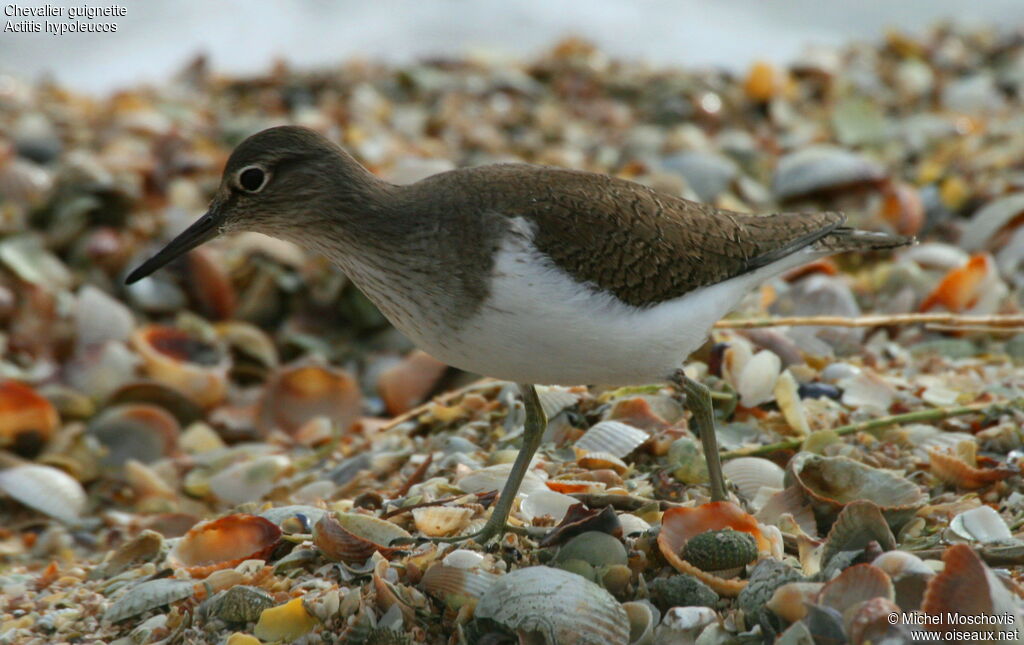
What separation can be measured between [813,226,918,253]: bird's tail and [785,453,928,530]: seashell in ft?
3.16

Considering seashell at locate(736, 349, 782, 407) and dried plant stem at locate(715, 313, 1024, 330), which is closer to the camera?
seashell at locate(736, 349, 782, 407)

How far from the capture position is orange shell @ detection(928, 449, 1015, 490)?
12.6ft

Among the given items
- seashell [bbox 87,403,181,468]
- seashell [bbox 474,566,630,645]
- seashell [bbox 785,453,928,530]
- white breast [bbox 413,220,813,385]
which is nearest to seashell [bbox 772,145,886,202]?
seashell [bbox 785,453,928,530]

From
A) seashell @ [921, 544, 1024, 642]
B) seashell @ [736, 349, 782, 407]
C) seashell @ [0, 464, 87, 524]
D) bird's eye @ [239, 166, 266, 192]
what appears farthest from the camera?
seashell @ [0, 464, 87, 524]

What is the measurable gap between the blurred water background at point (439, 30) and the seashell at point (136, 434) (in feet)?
24.9

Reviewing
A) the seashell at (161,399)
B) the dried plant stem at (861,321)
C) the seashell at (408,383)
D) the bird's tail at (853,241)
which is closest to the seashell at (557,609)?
the bird's tail at (853,241)

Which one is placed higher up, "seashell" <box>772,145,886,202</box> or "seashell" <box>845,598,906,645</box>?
"seashell" <box>772,145,886,202</box>

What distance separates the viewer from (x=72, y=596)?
3795 mm

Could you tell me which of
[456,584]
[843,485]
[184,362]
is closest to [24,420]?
[184,362]

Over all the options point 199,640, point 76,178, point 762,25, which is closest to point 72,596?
point 199,640

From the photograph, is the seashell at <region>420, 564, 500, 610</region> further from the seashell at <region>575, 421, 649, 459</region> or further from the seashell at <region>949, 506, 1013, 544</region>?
the seashell at <region>949, 506, 1013, 544</region>

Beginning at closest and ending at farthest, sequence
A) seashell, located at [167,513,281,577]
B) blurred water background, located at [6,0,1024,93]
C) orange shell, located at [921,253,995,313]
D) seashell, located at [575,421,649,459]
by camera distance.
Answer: seashell, located at [167,513,281,577]
seashell, located at [575,421,649,459]
orange shell, located at [921,253,995,313]
blurred water background, located at [6,0,1024,93]

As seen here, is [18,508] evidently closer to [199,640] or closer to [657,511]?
[199,640]

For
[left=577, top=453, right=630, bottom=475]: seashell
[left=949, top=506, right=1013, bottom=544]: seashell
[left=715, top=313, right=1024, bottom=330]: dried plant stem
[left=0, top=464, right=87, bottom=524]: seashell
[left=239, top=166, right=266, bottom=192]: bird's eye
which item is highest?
[left=239, top=166, right=266, bottom=192]: bird's eye
